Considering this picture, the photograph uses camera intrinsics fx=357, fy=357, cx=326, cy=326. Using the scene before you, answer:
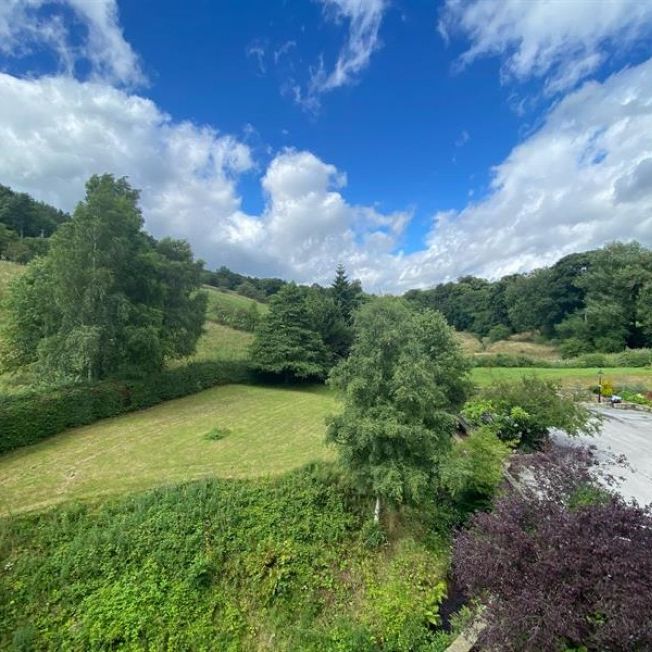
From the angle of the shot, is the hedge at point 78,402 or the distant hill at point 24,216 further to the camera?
the distant hill at point 24,216

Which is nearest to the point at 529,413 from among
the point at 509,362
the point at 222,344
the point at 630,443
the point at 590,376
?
the point at 630,443

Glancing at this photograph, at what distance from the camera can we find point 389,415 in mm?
8273

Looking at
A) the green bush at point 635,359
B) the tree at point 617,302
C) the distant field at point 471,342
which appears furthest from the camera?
the distant field at point 471,342

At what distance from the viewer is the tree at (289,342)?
24.5 m

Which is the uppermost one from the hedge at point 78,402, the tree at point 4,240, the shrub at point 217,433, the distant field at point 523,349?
the tree at point 4,240

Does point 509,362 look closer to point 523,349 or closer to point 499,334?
point 523,349

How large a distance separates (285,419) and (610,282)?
4570 cm

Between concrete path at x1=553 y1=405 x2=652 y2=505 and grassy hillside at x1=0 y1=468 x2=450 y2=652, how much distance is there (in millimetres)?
6401

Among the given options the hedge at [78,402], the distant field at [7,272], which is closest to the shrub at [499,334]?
the hedge at [78,402]

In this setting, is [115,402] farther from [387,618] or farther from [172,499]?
[387,618]

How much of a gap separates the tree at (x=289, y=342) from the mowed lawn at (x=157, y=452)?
686cm

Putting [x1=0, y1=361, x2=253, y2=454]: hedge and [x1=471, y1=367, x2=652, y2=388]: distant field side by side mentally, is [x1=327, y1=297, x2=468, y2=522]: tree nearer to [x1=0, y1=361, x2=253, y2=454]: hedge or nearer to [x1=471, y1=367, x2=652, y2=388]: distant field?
[x1=0, y1=361, x2=253, y2=454]: hedge

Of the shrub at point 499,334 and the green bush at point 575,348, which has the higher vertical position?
the shrub at point 499,334

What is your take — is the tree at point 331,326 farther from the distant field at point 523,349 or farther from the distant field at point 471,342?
the distant field at point 471,342
